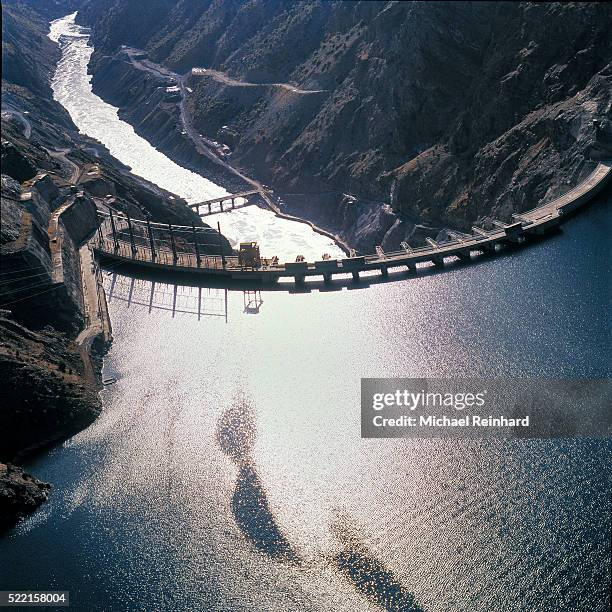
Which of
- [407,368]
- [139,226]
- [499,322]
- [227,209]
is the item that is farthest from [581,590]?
[227,209]

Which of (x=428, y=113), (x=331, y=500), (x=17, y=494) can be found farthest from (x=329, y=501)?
(x=428, y=113)

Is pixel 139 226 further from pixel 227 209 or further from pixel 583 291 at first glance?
pixel 583 291

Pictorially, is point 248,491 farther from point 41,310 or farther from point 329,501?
point 41,310

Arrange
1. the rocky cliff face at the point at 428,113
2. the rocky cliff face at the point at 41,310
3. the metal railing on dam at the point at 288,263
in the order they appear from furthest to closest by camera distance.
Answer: the rocky cliff face at the point at 428,113 < the metal railing on dam at the point at 288,263 < the rocky cliff face at the point at 41,310

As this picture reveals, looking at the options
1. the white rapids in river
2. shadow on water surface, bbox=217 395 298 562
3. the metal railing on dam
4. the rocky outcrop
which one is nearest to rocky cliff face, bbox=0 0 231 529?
the rocky outcrop

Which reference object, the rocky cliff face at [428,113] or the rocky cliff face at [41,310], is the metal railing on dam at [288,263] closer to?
the rocky cliff face at [41,310]

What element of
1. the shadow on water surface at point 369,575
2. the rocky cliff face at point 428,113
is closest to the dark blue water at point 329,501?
the shadow on water surface at point 369,575

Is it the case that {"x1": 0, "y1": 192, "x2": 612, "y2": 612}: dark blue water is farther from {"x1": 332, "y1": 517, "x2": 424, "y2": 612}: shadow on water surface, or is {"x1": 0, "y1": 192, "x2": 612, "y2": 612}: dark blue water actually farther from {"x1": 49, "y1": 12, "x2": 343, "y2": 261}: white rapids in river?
{"x1": 49, "y1": 12, "x2": 343, "y2": 261}: white rapids in river
